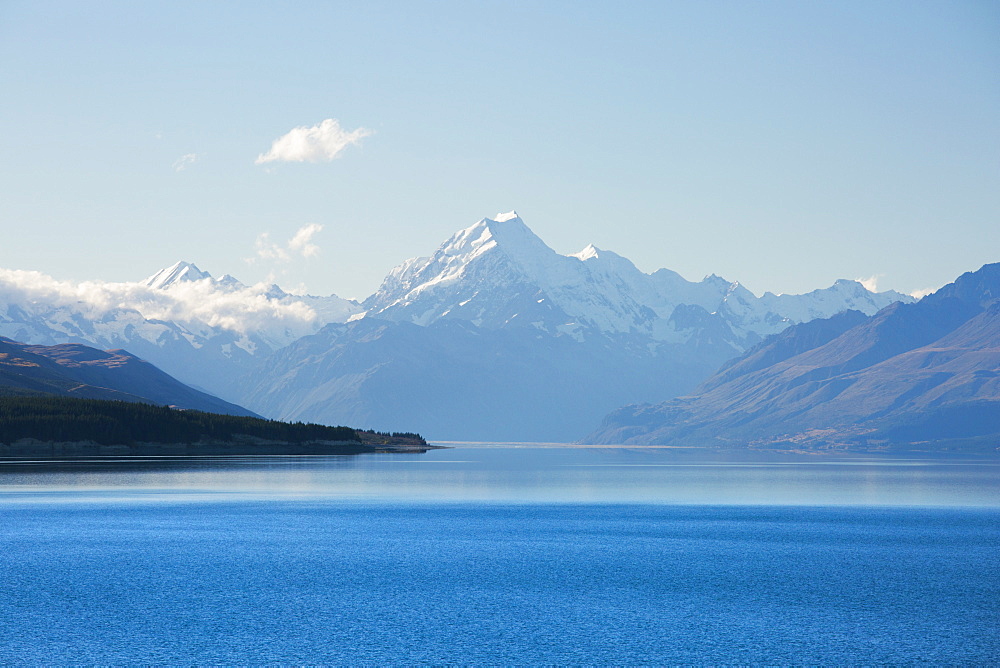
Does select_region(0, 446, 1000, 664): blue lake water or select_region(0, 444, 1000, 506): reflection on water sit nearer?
select_region(0, 446, 1000, 664): blue lake water

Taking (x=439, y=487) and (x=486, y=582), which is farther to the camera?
(x=439, y=487)

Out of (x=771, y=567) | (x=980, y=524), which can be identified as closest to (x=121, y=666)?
(x=771, y=567)

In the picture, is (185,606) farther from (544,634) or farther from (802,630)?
(802,630)

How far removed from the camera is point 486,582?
6278cm

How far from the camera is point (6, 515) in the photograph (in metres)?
94.2

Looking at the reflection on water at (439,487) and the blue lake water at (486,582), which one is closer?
the blue lake water at (486,582)

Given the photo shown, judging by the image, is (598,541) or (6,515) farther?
(6,515)

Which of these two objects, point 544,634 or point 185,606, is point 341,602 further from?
point 544,634

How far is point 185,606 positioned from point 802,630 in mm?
31019

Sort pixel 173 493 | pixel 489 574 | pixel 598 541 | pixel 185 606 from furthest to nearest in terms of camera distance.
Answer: pixel 173 493, pixel 598 541, pixel 489 574, pixel 185 606

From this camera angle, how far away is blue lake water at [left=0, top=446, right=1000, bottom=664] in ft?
153

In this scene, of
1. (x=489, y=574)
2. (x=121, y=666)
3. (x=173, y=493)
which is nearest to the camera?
(x=121, y=666)

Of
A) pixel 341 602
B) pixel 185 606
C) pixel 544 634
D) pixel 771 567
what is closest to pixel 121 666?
pixel 185 606

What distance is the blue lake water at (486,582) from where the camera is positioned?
153 feet
